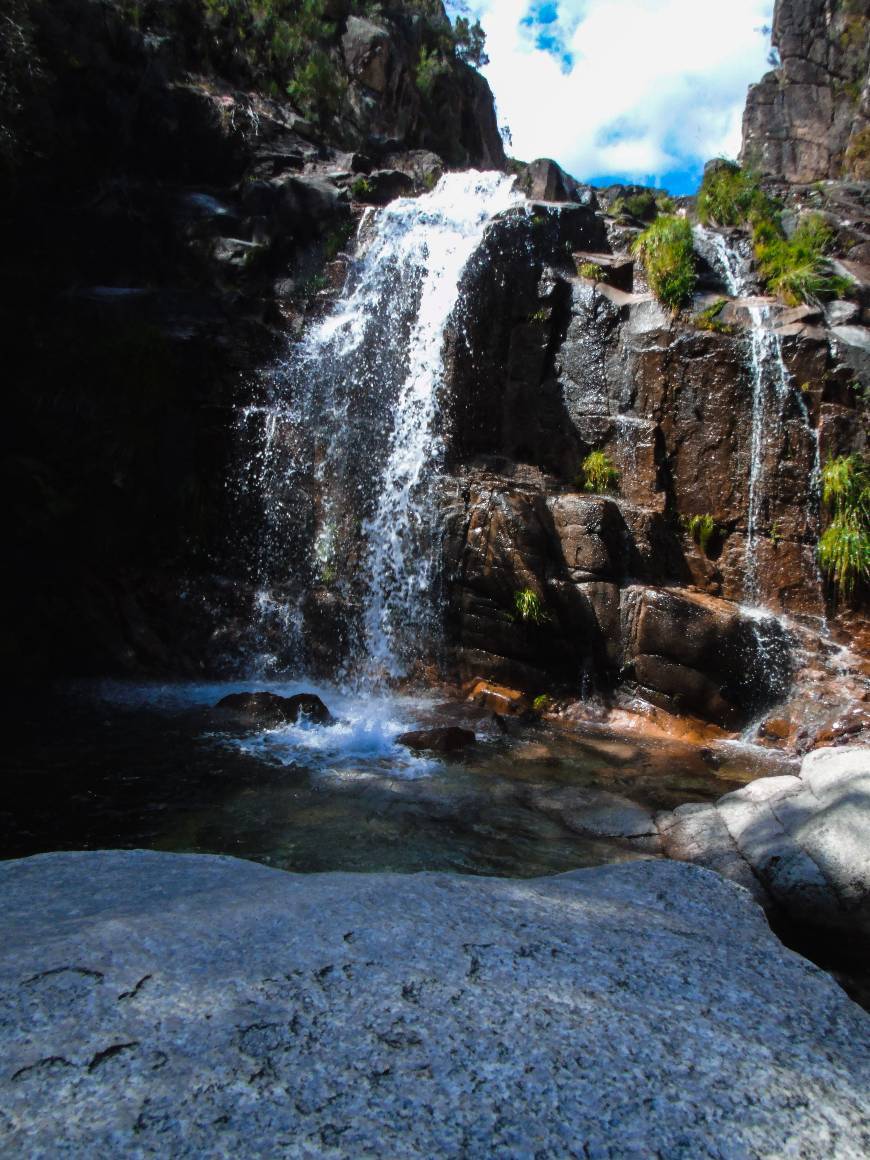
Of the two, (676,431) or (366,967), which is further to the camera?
(676,431)

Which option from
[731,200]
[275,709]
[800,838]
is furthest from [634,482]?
[731,200]

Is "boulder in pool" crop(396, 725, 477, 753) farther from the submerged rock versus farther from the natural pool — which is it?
the submerged rock

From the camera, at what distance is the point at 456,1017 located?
6.13 ft

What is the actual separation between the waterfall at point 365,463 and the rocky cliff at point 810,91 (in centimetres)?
1872

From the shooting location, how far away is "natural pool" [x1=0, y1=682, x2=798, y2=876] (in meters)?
5.20

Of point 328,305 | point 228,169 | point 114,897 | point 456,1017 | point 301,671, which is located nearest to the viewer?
point 456,1017

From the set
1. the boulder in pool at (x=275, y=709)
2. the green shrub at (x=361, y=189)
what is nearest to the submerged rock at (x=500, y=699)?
the boulder in pool at (x=275, y=709)

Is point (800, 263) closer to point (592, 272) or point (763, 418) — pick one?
point (592, 272)

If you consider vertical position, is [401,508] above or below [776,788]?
above

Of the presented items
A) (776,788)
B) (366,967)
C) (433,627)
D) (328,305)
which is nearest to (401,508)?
(433,627)

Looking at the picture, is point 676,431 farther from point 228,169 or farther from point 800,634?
point 228,169

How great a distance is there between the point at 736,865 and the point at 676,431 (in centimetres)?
766

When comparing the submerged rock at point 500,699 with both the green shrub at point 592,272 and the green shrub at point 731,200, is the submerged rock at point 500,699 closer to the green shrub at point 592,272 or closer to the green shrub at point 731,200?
the green shrub at point 592,272

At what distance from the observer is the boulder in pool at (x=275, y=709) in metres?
8.24
